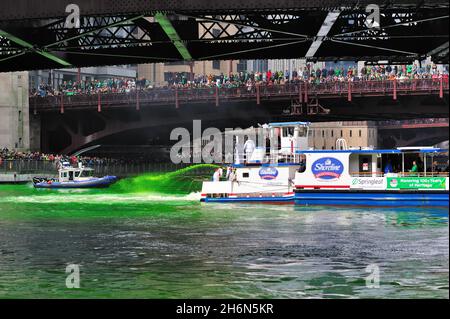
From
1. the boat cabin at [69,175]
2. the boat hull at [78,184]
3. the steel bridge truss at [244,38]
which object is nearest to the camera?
the steel bridge truss at [244,38]

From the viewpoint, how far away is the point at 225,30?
33562mm

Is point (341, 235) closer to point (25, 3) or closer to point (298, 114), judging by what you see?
point (25, 3)

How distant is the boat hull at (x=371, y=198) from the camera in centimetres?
5850

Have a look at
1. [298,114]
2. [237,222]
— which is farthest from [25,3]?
[298,114]

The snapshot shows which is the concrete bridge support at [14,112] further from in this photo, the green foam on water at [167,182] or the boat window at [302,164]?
the boat window at [302,164]

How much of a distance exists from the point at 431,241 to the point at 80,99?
79.2 m

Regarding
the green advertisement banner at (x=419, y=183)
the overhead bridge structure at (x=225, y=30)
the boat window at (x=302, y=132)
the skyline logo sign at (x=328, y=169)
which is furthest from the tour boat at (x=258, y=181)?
the overhead bridge structure at (x=225, y=30)

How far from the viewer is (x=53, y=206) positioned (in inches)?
2495

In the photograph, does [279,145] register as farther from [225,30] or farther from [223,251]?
[225,30]

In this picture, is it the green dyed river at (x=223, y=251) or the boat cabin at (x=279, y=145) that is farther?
the boat cabin at (x=279, y=145)

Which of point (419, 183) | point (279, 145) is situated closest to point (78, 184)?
point (279, 145)

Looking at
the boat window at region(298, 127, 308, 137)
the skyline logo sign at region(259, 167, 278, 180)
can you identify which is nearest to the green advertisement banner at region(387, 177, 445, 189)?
the skyline logo sign at region(259, 167, 278, 180)

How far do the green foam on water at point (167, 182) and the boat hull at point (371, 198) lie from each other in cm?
2121

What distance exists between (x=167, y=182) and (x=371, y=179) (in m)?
45.7
